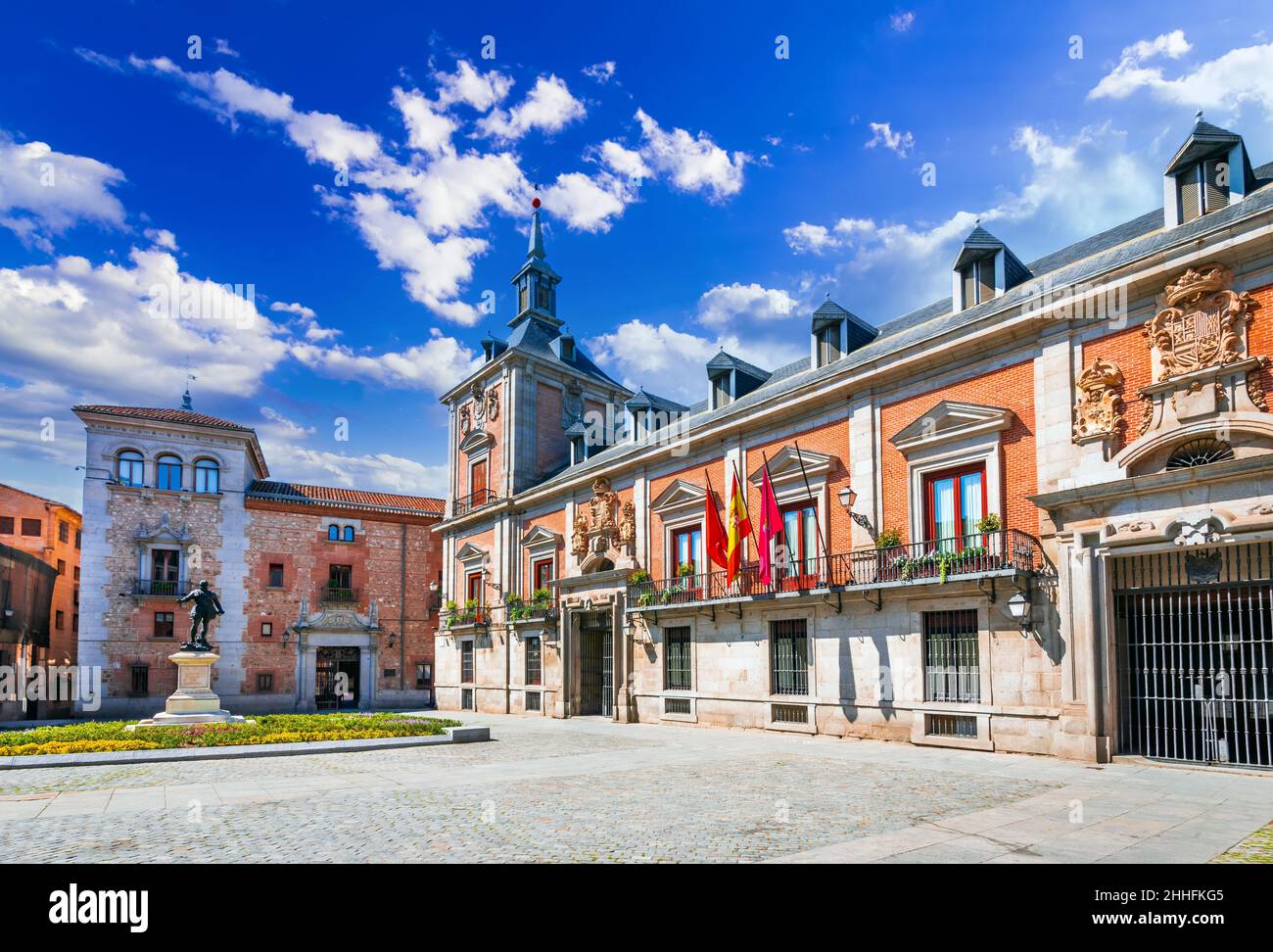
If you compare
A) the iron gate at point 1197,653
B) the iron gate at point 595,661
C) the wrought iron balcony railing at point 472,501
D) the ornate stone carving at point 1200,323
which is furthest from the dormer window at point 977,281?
the wrought iron balcony railing at point 472,501

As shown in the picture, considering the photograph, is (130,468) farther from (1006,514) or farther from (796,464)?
(1006,514)

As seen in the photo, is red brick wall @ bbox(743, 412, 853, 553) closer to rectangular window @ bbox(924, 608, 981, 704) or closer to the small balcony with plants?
the small balcony with plants

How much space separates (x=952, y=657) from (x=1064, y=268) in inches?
363

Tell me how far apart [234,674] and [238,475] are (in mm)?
9954

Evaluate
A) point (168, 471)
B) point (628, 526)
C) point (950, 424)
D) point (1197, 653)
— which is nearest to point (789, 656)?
point (950, 424)

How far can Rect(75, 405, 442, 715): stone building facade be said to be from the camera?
124ft

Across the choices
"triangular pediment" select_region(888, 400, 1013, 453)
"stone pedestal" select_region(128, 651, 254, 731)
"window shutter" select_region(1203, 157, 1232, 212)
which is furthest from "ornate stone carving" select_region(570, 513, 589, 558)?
"window shutter" select_region(1203, 157, 1232, 212)

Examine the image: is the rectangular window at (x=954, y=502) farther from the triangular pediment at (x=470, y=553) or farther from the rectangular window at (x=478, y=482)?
the rectangular window at (x=478, y=482)

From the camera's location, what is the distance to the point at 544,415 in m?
38.4

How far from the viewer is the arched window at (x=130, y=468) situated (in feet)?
128

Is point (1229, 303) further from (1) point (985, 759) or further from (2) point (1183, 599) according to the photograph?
(1) point (985, 759)

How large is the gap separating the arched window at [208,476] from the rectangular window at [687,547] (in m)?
26.5

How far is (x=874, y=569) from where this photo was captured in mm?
19328
